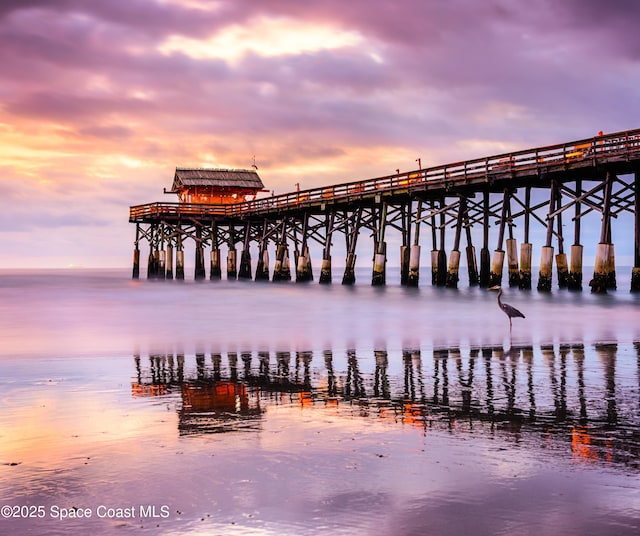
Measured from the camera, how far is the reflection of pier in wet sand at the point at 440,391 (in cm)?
748

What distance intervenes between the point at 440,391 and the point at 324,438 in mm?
2855

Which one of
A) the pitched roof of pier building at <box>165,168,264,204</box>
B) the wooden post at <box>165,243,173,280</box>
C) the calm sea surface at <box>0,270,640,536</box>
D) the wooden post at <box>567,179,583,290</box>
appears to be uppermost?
the pitched roof of pier building at <box>165,168,264,204</box>

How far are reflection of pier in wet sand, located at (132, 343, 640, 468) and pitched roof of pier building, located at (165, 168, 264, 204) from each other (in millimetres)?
53821

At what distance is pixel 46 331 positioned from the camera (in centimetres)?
2038

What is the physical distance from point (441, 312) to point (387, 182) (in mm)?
15145

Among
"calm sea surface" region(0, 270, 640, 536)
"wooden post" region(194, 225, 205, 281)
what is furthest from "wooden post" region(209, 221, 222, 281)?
"calm sea surface" region(0, 270, 640, 536)

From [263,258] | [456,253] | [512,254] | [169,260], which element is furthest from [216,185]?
[512,254]

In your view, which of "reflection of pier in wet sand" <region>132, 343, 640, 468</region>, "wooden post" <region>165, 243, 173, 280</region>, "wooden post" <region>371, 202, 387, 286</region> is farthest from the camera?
"wooden post" <region>165, 243, 173, 280</region>

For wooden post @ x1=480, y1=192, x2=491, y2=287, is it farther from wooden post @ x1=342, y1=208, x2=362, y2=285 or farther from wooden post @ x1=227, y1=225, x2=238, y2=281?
wooden post @ x1=227, y1=225, x2=238, y2=281

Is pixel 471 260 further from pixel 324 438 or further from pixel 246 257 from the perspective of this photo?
pixel 324 438

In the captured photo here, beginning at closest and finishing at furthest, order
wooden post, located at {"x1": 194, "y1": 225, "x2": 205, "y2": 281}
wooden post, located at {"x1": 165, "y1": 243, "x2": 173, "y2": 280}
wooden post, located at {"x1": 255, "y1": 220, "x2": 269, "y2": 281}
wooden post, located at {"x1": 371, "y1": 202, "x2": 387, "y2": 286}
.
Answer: wooden post, located at {"x1": 371, "y1": 202, "x2": 387, "y2": 286}
wooden post, located at {"x1": 255, "y1": 220, "x2": 269, "y2": 281}
wooden post, located at {"x1": 194, "y1": 225, "x2": 205, "y2": 281}
wooden post, located at {"x1": 165, "y1": 243, "x2": 173, "y2": 280}

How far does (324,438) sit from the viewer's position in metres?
7.20

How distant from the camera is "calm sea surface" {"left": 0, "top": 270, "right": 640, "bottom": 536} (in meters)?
5.14

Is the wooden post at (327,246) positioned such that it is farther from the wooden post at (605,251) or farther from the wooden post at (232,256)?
the wooden post at (605,251)
